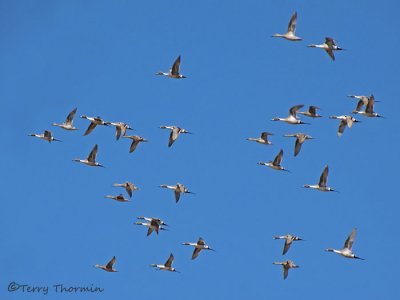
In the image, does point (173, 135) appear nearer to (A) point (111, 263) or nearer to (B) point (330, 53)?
(A) point (111, 263)

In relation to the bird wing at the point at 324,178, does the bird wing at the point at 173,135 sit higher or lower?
higher

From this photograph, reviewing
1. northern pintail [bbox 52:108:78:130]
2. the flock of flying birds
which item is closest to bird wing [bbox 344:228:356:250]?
the flock of flying birds

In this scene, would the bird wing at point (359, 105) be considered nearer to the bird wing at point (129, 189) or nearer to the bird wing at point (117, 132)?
the bird wing at point (117, 132)

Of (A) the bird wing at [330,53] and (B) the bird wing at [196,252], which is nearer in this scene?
(A) the bird wing at [330,53]

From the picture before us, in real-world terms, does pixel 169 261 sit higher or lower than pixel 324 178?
lower

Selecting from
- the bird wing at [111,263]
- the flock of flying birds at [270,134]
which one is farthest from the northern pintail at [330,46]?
the bird wing at [111,263]

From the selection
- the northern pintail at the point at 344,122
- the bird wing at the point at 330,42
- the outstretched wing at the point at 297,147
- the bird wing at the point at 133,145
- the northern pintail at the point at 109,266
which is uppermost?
the bird wing at the point at 330,42

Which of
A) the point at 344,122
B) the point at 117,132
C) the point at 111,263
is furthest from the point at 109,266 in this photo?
the point at 344,122

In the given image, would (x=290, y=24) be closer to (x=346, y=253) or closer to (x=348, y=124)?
(x=348, y=124)

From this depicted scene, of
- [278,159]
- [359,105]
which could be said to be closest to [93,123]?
[278,159]

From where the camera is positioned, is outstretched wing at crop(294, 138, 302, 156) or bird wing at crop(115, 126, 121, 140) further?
bird wing at crop(115, 126, 121, 140)

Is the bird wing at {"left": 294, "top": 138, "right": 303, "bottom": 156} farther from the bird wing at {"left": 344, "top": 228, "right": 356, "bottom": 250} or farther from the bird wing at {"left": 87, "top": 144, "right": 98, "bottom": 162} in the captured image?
the bird wing at {"left": 87, "top": 144, "right": 98, "bottom": 162}

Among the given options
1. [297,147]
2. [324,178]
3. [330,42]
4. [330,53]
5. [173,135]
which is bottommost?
[324,178]

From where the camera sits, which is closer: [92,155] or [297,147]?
[297,147]
